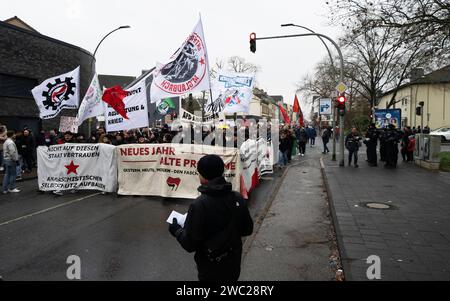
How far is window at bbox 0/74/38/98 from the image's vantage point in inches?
790

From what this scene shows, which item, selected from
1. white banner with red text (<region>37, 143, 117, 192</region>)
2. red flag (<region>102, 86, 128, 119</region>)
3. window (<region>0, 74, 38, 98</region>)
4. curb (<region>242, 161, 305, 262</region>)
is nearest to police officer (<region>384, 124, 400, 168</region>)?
curb (<region>242, 161, 305, 262</region>)

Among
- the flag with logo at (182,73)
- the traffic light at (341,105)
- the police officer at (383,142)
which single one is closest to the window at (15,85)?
the flag with logo at (182,73)

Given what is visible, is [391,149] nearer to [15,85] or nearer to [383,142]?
[383,142]

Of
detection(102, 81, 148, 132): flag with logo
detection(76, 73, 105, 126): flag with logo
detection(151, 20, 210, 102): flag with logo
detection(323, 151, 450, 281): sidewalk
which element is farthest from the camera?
detection(76, 73, 105, 126): flag with logo

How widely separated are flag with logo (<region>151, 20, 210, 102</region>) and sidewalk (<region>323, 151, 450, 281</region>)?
465 cm

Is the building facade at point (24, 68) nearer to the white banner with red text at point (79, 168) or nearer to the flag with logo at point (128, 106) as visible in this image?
the white banner with red text at point (79, 168)

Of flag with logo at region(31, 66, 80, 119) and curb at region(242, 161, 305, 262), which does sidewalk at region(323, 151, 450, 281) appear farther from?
flag with logo at region(31, 66, 80, 119)

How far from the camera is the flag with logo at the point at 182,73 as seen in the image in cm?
993

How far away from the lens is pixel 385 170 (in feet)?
48.2

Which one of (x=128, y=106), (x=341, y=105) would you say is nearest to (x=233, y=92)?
(x=341, y=105)

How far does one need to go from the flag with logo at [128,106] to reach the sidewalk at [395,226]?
5.45 m

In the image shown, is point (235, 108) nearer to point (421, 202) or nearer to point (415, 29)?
point (415, 29)
